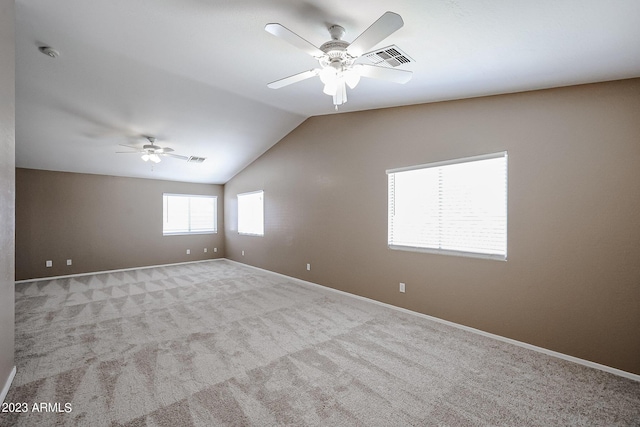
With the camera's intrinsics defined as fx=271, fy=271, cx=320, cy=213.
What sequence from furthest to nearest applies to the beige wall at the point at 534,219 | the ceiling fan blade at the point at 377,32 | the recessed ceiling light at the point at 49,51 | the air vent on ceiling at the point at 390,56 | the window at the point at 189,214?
1. the window at the point at 189,214
2. the recessed ceiling light at the point at 49,51
3. the beige wall at the point at 534,219
4. the air vent on ceiling at the point at 390,56
5. the ceiling fan blade at the point at 377,32

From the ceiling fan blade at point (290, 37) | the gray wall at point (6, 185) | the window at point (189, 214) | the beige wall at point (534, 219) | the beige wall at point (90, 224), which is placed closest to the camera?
the ceiling fan blade at point (290, 37)

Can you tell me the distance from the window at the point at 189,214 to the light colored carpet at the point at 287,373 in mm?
3755

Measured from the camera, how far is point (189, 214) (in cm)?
791

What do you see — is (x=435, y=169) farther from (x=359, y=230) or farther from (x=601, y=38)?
(x=601, y=38)

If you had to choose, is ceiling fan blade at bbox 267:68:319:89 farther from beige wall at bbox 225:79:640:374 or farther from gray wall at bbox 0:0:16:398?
beige wall at bbox 225:79:640:374

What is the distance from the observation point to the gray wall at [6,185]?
198 centimetres

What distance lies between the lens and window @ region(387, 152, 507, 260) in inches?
120

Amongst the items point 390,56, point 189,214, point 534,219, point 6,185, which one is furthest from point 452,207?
point 189,214

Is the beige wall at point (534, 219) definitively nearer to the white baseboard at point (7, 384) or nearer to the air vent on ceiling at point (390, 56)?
the air vent on ceiling at point (390, 56)

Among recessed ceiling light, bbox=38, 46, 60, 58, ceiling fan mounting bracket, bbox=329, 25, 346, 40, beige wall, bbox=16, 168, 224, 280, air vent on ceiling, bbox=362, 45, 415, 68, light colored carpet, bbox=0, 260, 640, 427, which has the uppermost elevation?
recessed ceiling light, bbox=38, 46, 60, 58

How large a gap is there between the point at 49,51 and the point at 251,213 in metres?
4.82

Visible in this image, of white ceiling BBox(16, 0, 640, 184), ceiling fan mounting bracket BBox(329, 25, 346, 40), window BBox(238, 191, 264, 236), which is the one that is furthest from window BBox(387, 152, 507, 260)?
window BBox(238, 191, 264, 236)

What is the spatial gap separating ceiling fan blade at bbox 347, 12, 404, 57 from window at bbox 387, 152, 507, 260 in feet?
6.84

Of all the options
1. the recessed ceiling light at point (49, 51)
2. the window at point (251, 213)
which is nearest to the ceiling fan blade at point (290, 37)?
the recessed ceiling light at point (49, 51)
